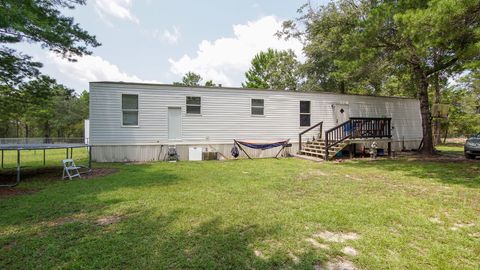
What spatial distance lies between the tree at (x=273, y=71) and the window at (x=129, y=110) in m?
20.4

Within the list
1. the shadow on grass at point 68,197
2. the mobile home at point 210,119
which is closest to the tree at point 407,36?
the mobile home at point 210,119

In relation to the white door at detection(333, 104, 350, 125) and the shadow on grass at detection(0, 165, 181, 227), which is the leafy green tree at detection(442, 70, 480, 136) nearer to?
the white door at detection(333, 104, 350, 125)

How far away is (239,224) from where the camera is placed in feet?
11.0

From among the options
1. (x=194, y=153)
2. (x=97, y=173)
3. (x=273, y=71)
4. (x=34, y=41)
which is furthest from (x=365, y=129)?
(x=273, y=71)

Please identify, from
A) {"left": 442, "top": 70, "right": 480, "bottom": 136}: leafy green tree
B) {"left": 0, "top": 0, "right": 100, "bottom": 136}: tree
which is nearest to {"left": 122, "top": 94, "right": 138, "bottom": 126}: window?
{"left": 0, "top": 0, "right": 100, "bottom": 136}: tree

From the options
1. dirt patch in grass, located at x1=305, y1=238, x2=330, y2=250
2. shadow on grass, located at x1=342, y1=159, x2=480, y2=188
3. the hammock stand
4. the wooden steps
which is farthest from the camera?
the hammock stand

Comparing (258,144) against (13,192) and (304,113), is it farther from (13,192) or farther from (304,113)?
(13,192)

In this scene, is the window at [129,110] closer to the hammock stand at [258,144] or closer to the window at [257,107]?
the hammock stand at [258,144]

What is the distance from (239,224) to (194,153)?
7.44 meters

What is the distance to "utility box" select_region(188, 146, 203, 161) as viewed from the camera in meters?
10.5

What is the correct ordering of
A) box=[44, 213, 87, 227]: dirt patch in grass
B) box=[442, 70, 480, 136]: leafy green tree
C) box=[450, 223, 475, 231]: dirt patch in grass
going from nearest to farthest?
box=[450, 223, 475, 231]: dirt patch in grass → box=[44, 213, 87, 227]: dirt patch in grass → box=[442, 70, 480, 136]: leafy green tree

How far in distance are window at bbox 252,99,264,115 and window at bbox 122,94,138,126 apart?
5.19 m

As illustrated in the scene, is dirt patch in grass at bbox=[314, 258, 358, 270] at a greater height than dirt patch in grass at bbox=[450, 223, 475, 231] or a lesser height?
lesser

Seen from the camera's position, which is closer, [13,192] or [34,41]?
[13,192]
